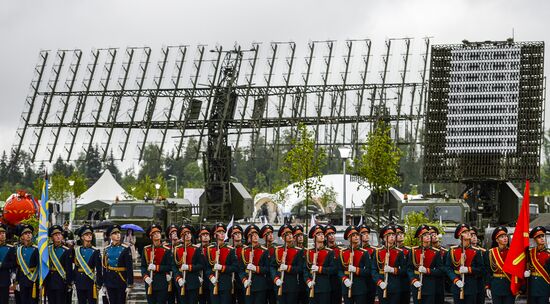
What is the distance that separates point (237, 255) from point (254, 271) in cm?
36

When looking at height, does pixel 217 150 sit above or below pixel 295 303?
above

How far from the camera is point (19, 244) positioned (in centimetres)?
1859

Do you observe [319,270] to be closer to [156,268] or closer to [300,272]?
[300,272]

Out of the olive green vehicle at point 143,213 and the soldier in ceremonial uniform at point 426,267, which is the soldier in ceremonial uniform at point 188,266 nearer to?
the soldier in ceremonial uniform at point 426,267

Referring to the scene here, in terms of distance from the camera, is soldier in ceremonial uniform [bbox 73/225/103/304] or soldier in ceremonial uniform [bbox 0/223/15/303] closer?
soldier in ceremonial uniform [bbox 73/225/103/304]

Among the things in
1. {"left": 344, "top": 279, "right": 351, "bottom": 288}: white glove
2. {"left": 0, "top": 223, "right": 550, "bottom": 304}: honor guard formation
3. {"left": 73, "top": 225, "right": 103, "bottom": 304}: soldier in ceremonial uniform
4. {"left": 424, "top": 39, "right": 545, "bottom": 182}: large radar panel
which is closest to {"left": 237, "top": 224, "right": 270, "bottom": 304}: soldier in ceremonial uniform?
{"left": 0, "top": 223, "right": 550, "bottom": 304}: honor guard formation

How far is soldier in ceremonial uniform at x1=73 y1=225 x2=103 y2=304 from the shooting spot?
17844mm

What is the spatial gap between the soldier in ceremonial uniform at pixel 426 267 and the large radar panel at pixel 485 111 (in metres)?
15.0

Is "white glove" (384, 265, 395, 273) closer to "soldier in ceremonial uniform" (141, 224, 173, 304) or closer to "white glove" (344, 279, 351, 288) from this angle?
"white glove" (344, 279, 351, 288)

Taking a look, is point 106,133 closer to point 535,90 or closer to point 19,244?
point 535,90

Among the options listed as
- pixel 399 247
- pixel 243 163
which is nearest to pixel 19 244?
pixel 399 247

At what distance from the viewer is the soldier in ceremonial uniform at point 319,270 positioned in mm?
16828

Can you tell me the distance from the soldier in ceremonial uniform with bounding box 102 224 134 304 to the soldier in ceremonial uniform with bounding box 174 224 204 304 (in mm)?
864

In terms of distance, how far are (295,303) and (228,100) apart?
29338mm
